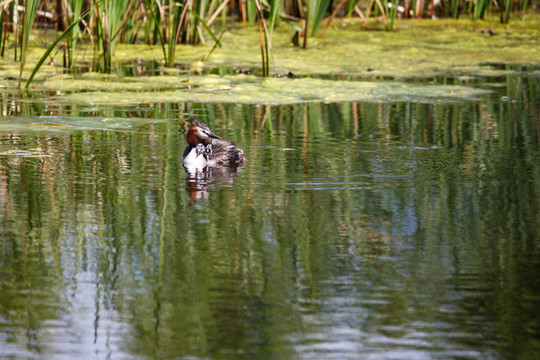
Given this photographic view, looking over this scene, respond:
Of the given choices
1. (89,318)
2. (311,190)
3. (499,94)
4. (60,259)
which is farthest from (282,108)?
(89,318)

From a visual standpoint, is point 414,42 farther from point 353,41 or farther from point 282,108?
point 282,108

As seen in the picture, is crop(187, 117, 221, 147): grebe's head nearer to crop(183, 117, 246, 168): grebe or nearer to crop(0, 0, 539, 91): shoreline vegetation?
crop(183, 117, 246, 168): grebe

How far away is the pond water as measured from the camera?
2889 mm

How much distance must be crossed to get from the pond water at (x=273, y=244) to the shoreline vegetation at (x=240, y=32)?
2.87 metres

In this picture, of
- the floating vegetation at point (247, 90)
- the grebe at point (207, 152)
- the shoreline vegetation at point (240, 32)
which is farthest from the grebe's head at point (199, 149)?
the shoreline vegetation at point (240, 32)

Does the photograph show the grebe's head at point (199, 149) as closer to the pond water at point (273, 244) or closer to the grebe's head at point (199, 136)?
the grebe's head at point (199, 136)

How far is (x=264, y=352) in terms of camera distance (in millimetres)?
2750

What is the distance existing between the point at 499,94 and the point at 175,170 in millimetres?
4513

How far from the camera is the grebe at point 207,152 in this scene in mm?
5527

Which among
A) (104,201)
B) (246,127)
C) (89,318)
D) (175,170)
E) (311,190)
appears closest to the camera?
(89,318)

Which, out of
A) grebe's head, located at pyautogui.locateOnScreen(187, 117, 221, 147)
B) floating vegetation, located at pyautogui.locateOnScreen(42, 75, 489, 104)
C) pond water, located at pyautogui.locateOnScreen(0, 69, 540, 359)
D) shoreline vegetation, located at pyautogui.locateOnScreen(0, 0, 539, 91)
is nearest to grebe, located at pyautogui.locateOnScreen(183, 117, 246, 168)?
grebe's head, located at pyautogui.locateOnScreen(187, 117, 221, 147)

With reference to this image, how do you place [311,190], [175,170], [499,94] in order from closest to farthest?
[311,190] < [175,170] < [499,94]

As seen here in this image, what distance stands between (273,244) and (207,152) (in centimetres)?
186

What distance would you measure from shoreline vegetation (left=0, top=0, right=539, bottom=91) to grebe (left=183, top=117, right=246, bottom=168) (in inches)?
112
